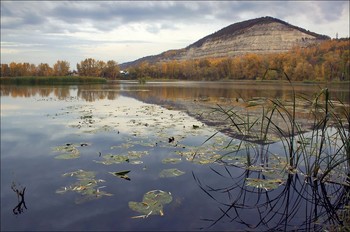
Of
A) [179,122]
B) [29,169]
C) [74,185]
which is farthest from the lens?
[179,122]

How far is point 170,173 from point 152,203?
1.51 metres

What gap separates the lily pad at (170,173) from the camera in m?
6.32

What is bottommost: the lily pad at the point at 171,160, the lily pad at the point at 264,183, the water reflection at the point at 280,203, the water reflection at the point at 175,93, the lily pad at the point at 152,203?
the water reflection at the point at 280,203

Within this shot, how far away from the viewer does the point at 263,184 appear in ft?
19.1

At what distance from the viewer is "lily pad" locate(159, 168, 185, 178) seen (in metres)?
6.32

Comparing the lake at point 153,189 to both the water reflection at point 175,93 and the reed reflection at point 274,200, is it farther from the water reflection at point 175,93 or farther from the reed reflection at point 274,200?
the water reflection at point 175,93

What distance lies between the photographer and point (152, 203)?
4.94 meters

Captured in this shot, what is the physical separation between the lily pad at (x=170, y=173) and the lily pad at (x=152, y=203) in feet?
2.96

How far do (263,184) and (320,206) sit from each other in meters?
1.10

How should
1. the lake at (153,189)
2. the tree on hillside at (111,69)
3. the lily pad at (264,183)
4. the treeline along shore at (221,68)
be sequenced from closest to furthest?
the lake at (153,189)
the lily pad at (264,183)
the treeline along shore at (221,68)
the tree on hillside at (111,69)

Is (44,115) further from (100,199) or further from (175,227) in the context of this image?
(175,227)

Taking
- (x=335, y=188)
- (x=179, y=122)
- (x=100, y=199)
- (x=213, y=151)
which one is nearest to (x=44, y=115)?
(x=179, y=122)

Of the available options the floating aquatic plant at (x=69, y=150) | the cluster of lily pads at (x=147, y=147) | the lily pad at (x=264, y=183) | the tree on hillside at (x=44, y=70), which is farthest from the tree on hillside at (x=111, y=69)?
the lily pad at (x=264, y=183)

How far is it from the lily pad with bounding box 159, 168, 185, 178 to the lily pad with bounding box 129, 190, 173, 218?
0.90 meters
